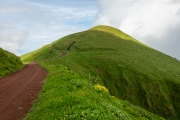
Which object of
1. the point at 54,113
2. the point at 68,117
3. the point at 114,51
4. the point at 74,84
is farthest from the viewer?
the point at 114,51

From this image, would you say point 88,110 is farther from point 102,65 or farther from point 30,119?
point 102,65

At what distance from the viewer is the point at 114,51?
Answer: 114000 mm

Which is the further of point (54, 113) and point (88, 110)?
point (54, 113)

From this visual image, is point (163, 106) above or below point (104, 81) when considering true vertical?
below

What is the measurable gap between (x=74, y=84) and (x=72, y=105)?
809 cm

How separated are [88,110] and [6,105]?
10.7 metres

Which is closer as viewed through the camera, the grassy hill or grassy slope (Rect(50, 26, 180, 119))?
the grassy hill

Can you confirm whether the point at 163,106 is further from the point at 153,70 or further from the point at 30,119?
the point at 30,119

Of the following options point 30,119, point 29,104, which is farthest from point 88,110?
point 29,104

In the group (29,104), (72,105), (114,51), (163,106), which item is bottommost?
(163,106)

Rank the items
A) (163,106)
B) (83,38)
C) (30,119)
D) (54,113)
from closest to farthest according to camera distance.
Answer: (54,113), (30,119), (163,106), (83,38)

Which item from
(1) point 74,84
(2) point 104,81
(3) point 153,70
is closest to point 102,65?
(2) point 104,81

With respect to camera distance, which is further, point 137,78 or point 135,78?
point 135,78

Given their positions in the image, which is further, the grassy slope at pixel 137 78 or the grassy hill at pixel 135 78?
the grassy slope at pixel 137 78
